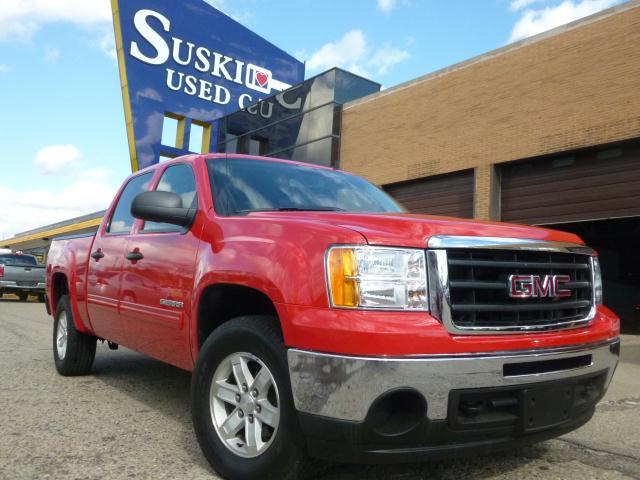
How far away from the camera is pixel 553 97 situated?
12516 millimetres

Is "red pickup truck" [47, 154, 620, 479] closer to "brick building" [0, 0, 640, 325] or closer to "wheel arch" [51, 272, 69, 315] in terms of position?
"wheel arch" [51, 272, 69, 315]

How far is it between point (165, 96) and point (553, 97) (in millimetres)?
15772

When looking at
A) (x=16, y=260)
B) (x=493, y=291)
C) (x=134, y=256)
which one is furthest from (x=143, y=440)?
(x=16, y=260)

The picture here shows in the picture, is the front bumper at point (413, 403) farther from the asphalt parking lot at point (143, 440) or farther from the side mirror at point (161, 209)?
the side mirror at point (161, 209)

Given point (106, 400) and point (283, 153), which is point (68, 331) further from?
point (283, 153)

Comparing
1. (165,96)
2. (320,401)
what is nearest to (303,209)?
(320,401)

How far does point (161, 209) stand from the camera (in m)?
3.42

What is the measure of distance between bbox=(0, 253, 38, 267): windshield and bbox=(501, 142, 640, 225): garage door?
16241 mm

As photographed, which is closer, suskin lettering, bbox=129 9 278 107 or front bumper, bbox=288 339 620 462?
front bumper, bbox=288 339 620 462

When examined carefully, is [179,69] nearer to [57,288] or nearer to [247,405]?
[57,288]

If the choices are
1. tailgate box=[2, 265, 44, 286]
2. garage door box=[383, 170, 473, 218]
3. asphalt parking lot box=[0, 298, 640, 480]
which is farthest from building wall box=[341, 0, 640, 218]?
tailgate box=[2, 265, 44, 286]

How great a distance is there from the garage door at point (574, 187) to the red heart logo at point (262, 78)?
15.5 meters

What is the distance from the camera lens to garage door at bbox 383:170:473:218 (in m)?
14.6

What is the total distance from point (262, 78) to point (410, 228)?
25199 millimetres
